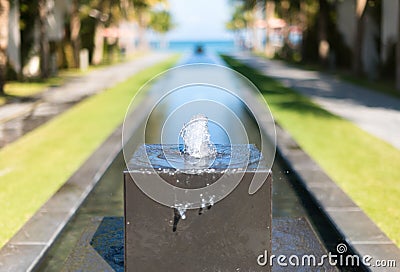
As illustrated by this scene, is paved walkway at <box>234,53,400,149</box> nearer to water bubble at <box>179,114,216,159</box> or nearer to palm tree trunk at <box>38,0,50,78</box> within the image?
water bubble at <box>179,114,216,159</box>

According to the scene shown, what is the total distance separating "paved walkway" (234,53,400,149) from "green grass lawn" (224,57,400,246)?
0.45 meters

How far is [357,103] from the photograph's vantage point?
19562 millimetres

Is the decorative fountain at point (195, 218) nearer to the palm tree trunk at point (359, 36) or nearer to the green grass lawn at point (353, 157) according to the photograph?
the green grass lawn at point (353, 157)

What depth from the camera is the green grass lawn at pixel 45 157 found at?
309 inches

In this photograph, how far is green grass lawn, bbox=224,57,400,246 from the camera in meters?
7.77

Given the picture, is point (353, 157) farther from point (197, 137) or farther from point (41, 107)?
point (41, 107)

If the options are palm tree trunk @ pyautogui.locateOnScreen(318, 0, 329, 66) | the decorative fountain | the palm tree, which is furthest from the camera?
the palm tree

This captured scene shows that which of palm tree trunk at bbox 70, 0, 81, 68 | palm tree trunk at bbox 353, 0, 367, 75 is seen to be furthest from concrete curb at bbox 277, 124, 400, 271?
palm tree trunk at bbox 70, 0, 81, 68

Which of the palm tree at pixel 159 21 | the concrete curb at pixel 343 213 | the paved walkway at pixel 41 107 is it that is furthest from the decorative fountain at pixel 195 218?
the palm tree at pixel 159 21

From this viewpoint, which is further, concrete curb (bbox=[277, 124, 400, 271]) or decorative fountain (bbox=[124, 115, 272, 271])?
concrete curb (bbox=[277, 124, 400, 271])

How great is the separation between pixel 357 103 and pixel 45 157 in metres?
11.6

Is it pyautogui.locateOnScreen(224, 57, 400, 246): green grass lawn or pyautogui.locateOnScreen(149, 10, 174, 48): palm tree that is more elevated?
pyautogui.locateOnScreen(149, 10, 174, 48): palm tree

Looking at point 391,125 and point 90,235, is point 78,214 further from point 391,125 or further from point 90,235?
point 391,125

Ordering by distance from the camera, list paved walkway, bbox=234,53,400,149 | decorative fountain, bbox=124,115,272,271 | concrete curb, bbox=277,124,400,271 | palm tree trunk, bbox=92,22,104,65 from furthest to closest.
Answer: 1. palm tree trunk, bbox=92,22,104,65
2. paved walkway, bbox=234,53,400,149
3. concrete curb, bbox=277,124,400,271
4. decorative fountain, bbox=124,115,272,271
